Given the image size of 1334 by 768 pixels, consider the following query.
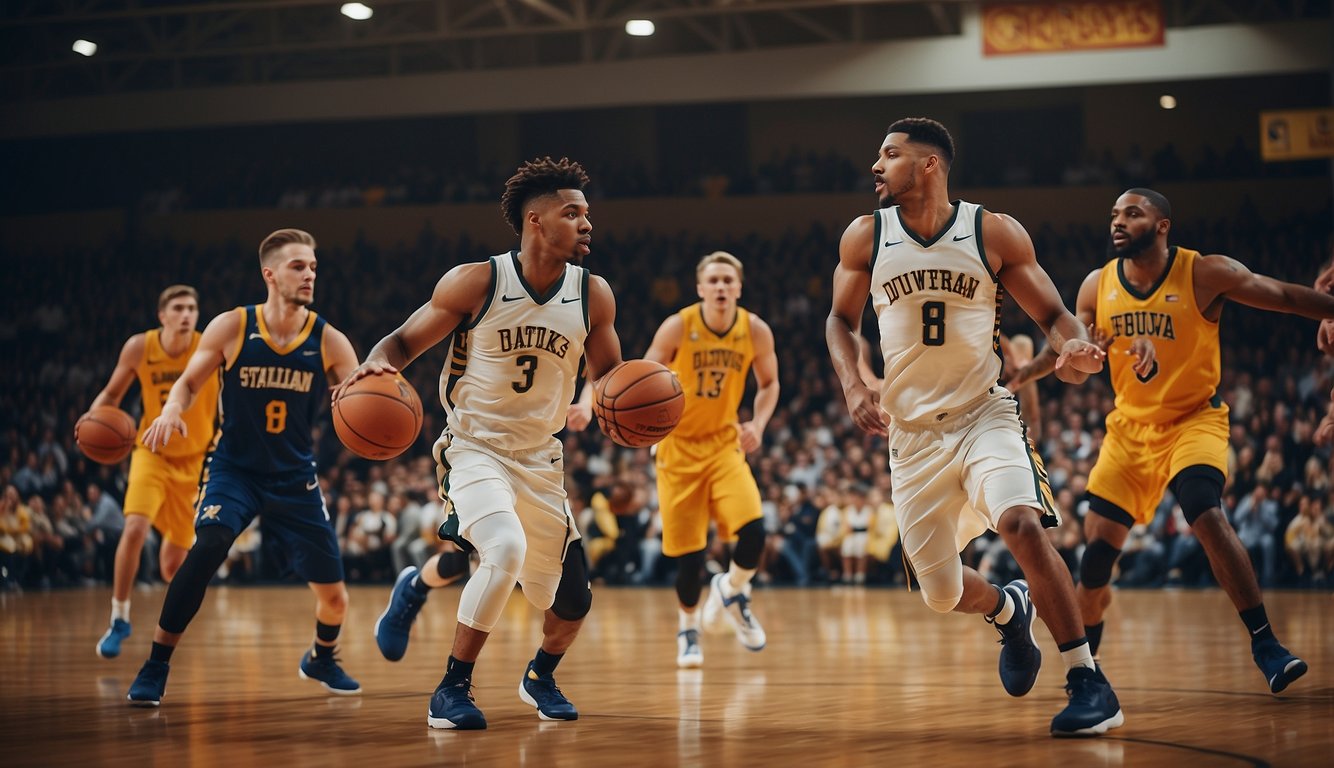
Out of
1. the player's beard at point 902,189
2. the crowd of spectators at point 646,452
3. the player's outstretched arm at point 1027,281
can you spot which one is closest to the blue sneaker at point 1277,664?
the player's outstretched arm at point 1027,281

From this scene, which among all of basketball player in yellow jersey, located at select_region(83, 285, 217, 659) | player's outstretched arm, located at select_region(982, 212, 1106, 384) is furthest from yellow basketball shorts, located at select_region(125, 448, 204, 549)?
player's outstretched arm, located at select_region(982, 212, 1106, 384)

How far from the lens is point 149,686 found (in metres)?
6.05

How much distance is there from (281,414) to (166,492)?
8.43 ft

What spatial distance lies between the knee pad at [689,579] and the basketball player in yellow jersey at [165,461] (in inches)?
112

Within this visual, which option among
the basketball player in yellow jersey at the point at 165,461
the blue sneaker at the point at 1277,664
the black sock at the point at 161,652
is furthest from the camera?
the basketball player in yellow jersey at the point at 165,461

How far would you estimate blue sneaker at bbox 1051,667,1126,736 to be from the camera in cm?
477

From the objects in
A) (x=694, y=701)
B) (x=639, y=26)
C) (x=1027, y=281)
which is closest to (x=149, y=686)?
(x=694, y=701)

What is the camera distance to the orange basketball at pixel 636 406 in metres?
5.37

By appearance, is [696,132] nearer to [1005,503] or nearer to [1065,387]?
[1065,387]

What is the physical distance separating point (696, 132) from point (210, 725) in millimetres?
18821

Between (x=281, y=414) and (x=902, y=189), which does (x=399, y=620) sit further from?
(x=902, y=189)

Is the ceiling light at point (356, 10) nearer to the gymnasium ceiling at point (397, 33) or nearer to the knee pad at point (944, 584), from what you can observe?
the gymnasium ceiling at point (397, 33)

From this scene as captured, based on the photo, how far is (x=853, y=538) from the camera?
1478 cm

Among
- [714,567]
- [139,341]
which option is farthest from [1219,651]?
[714,567]
